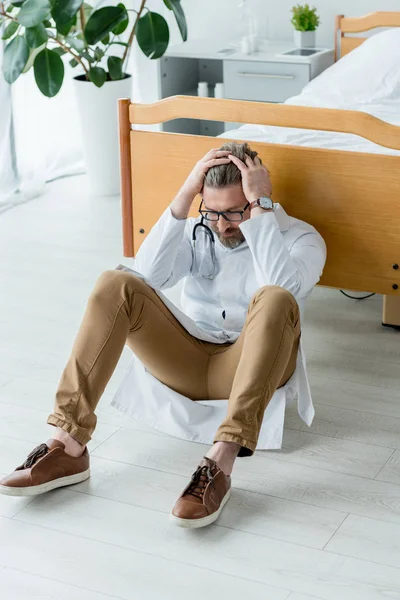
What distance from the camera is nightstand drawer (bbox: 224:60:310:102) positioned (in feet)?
13.4

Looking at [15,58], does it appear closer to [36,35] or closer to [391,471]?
[36,35]

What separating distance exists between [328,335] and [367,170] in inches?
26.3

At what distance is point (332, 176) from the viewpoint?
2.33m

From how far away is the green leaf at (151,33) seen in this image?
12.6 feet

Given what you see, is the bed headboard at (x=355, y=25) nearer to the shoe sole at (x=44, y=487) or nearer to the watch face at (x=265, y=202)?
the watch face at (x=265, y=202)

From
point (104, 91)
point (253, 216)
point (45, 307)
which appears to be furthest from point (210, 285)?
point (104, 91)

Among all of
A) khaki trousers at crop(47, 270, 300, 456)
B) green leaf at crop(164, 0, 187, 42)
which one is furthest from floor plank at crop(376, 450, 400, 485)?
green leaf at crop(164, 0, 187, 42)

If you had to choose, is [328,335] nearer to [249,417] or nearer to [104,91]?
[249,417]

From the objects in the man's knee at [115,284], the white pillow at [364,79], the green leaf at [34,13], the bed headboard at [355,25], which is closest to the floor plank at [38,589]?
the man's knee at [115,284]

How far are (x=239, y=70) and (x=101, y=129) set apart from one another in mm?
681

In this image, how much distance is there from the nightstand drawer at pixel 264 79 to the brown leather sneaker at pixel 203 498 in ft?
8.36

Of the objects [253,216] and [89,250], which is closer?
[253,216]

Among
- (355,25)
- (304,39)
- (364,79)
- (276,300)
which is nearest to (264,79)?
(304,39)

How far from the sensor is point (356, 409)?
7.79 ft
